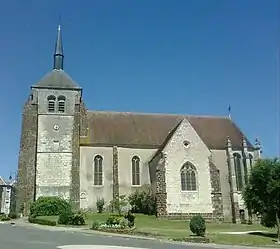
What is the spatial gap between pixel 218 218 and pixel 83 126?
17573 mm

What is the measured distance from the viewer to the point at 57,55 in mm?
47188

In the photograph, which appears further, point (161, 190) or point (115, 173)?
point (115, 173)

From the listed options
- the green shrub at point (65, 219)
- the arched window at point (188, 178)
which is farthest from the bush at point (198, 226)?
the arched window at point (188, 178)

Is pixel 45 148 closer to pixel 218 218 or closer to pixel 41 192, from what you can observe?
pixel 41 192

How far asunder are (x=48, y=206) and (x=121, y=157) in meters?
9.49

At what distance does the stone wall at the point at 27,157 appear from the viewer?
129 feet

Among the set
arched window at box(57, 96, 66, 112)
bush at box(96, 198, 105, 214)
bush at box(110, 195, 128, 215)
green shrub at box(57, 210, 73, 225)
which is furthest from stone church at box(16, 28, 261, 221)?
green shrub at box(57, 210, 73, 225)

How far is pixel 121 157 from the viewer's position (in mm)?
41531

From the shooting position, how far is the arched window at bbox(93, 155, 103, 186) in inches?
1599

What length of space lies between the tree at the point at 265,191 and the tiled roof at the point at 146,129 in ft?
59.6

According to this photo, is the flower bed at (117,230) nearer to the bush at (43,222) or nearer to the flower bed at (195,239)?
the flower bed at (195,239)

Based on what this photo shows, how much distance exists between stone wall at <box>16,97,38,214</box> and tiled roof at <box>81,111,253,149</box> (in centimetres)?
549

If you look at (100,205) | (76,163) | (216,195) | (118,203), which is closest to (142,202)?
(118,203)

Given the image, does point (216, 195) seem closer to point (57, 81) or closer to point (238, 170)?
point (238, 170)
